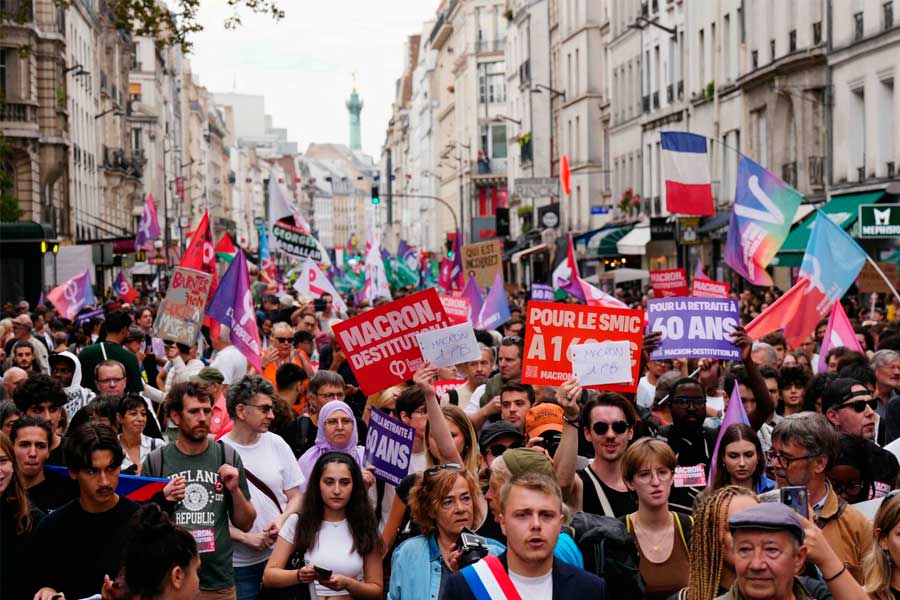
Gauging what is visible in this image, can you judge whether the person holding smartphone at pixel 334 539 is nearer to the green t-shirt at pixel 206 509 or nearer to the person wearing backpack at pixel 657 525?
the green t-shirt at pixel 206 509

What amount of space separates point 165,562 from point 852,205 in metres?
26.7

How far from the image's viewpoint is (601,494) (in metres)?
7.87

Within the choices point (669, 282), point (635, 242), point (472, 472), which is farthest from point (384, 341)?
point (635, 242)

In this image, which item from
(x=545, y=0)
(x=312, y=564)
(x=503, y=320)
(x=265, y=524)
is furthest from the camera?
(x=545, y=0)

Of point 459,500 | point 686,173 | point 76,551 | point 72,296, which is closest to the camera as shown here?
point 76,551

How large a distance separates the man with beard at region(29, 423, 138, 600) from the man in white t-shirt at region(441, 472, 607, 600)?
1.67 m

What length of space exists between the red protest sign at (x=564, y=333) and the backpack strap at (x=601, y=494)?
97.6 inches

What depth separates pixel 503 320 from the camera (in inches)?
829

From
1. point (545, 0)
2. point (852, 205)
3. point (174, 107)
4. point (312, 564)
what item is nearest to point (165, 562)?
point (312, 564)

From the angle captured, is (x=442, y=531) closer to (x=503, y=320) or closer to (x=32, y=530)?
(x=32, y=530)

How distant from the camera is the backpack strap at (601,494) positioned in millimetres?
7782

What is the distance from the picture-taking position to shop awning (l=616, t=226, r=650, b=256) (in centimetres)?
4666

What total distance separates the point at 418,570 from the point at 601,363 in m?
2.54

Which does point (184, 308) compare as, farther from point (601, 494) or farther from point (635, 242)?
point (635, 242)
